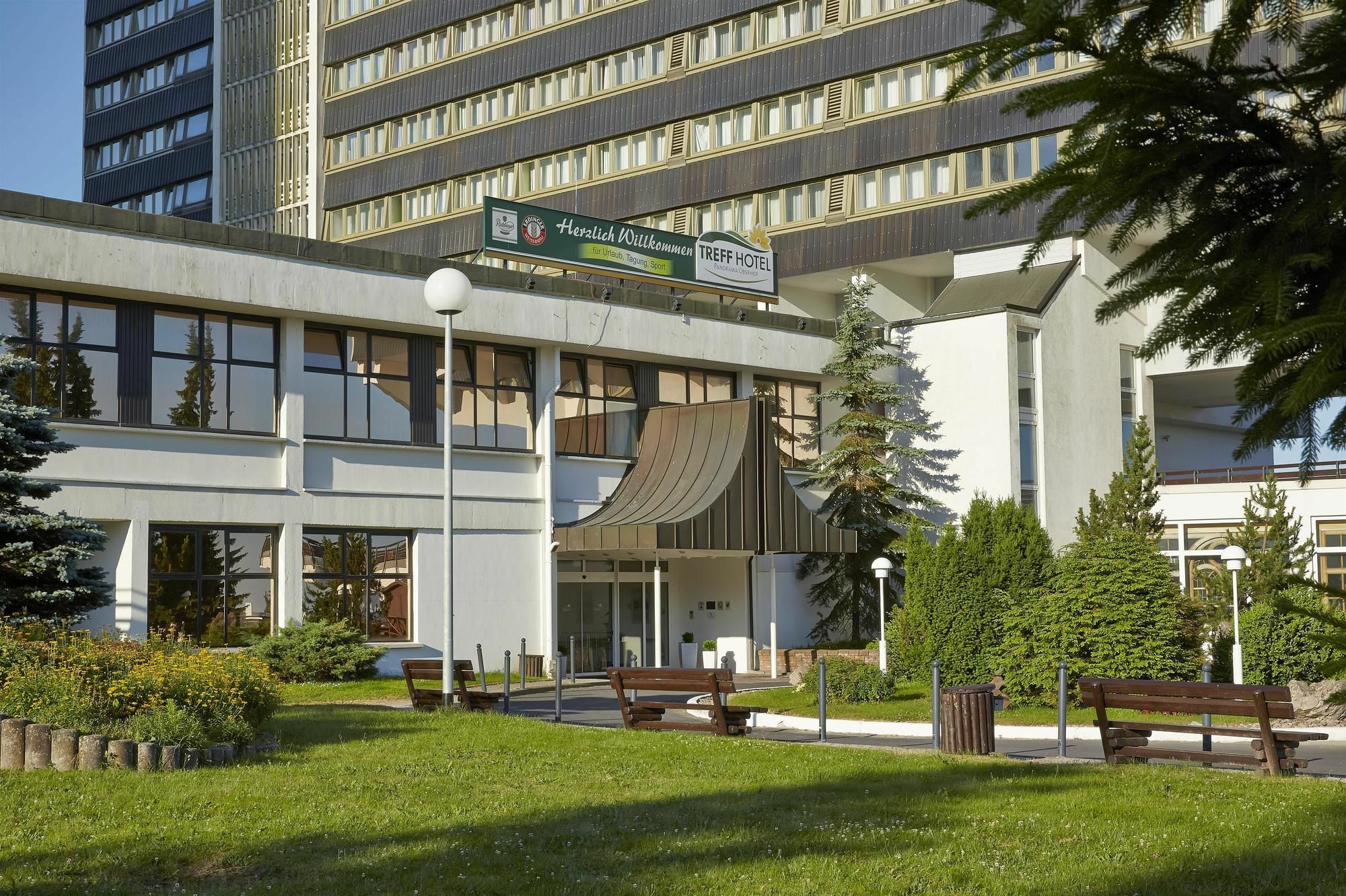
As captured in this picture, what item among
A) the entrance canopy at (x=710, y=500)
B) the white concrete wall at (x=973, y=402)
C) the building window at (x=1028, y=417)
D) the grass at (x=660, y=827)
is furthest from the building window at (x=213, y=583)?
the building window at (x=1028, y=417)

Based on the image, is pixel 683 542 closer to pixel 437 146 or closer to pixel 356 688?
pixel 356 688

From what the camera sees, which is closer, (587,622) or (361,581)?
(361,581)

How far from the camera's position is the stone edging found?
12484 mm

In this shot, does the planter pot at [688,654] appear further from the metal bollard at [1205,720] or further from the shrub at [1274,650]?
the metal bollard at [1205,720]

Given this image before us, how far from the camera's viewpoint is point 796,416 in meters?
39.7

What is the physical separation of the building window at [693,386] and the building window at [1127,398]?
12.3 metres

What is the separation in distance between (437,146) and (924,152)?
2224 cm

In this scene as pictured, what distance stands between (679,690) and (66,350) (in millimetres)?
15236

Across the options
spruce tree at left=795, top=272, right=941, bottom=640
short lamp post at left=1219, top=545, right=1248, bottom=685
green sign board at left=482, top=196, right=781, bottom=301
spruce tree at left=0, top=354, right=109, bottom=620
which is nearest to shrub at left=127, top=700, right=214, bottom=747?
spruce tree at left=0, top=354, right=109, bottom=620

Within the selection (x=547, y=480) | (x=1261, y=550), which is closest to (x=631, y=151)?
(x=547, y=480)

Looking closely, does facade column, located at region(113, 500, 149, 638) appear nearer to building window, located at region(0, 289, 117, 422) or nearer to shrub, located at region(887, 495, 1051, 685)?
building window, located at region(0, 289, 117, 422)

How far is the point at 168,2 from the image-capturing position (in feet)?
244

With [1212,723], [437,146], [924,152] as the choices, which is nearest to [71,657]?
[1212,723]

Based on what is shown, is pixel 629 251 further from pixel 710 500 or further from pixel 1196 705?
pixel 1196 705
